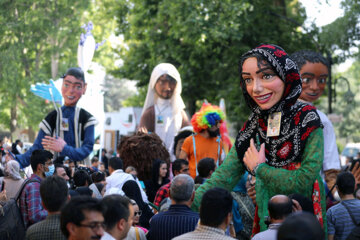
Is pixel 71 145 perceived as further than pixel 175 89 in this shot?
No

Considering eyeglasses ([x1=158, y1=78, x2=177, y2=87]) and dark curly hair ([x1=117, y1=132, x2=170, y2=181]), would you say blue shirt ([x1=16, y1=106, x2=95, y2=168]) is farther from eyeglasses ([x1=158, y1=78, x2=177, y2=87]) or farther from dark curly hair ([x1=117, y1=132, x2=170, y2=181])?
eyeglasses ([x1=158, y1=78, x2=177, y2=87])

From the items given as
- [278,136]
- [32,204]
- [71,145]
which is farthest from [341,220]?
[71,145]

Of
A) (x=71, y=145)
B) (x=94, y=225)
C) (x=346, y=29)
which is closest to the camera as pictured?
(x=94, y=225)

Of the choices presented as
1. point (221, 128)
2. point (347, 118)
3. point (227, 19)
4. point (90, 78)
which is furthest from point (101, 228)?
point (347, 118)

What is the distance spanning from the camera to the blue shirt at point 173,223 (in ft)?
16.3

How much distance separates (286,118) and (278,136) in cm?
15

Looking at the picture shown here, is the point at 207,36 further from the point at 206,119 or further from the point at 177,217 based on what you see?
the point at 177,217

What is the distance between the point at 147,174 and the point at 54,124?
1.48 meters

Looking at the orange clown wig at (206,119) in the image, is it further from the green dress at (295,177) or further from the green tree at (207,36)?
the green tree at (207,36)

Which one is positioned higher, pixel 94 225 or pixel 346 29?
pixel 346 29

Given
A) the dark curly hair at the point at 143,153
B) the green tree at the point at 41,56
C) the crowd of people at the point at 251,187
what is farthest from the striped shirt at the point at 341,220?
the green tree at the point at 41,56

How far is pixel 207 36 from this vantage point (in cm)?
1747

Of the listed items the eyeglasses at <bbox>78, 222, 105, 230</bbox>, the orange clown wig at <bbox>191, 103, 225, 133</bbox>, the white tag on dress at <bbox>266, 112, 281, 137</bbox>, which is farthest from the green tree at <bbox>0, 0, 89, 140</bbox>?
the eyeglasses at <bbox>78, 222, 105, 230</bbox>

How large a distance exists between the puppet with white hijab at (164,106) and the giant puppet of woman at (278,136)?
473cm
